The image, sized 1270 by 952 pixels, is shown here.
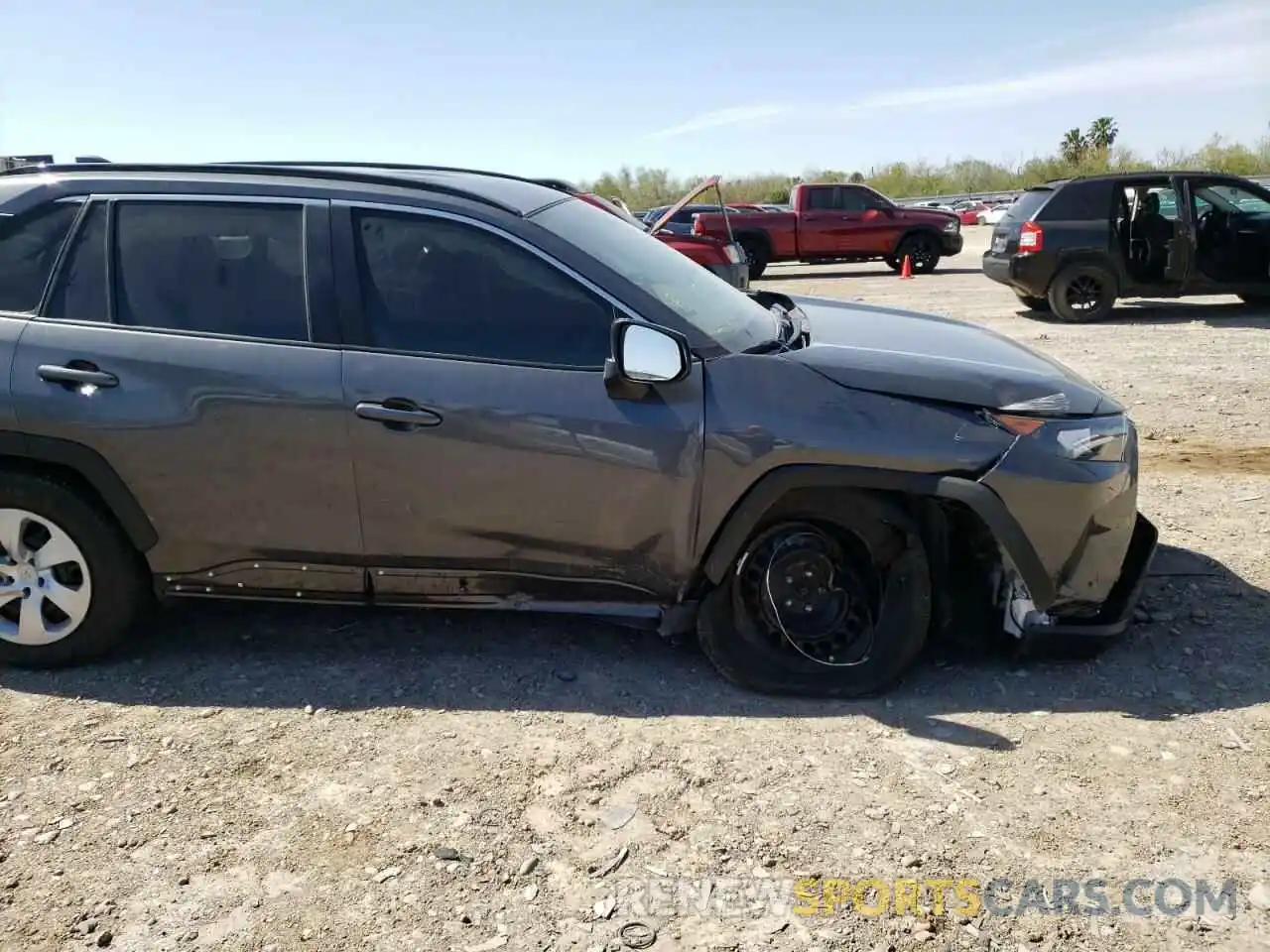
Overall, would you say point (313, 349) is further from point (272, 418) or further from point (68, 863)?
point (68, 863)

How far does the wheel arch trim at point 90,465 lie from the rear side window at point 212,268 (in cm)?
50

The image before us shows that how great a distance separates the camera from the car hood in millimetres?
3426

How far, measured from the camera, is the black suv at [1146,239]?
467 inches

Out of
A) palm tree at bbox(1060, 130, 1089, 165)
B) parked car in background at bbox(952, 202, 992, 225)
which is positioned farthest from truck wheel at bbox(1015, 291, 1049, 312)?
palm tree at bbox(1060, 130, 1089, 165)

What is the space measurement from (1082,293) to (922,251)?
28.7 ft

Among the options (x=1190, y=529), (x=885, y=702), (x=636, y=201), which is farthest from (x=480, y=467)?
(x=636, y=201)

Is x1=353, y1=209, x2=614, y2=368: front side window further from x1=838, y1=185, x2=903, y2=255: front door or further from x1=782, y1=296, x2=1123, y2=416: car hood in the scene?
x1=838, y1=185, x2=903, y2=255: front door

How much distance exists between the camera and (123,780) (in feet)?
10.4

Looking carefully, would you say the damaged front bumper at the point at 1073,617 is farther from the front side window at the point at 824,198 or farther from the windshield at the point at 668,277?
the front side window at the point at 824,198

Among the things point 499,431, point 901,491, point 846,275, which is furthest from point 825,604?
point 846,275

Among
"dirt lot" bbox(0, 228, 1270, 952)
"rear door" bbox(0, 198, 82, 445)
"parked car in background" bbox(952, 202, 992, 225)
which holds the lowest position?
"dirt lot" bbox(0, 228, 1270, 952)

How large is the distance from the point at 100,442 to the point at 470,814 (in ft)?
6.30

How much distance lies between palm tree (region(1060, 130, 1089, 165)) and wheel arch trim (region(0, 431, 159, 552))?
5937 centimetres

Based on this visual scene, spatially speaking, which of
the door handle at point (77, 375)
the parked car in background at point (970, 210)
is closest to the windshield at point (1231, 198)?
the door handle at point (77, 375)
